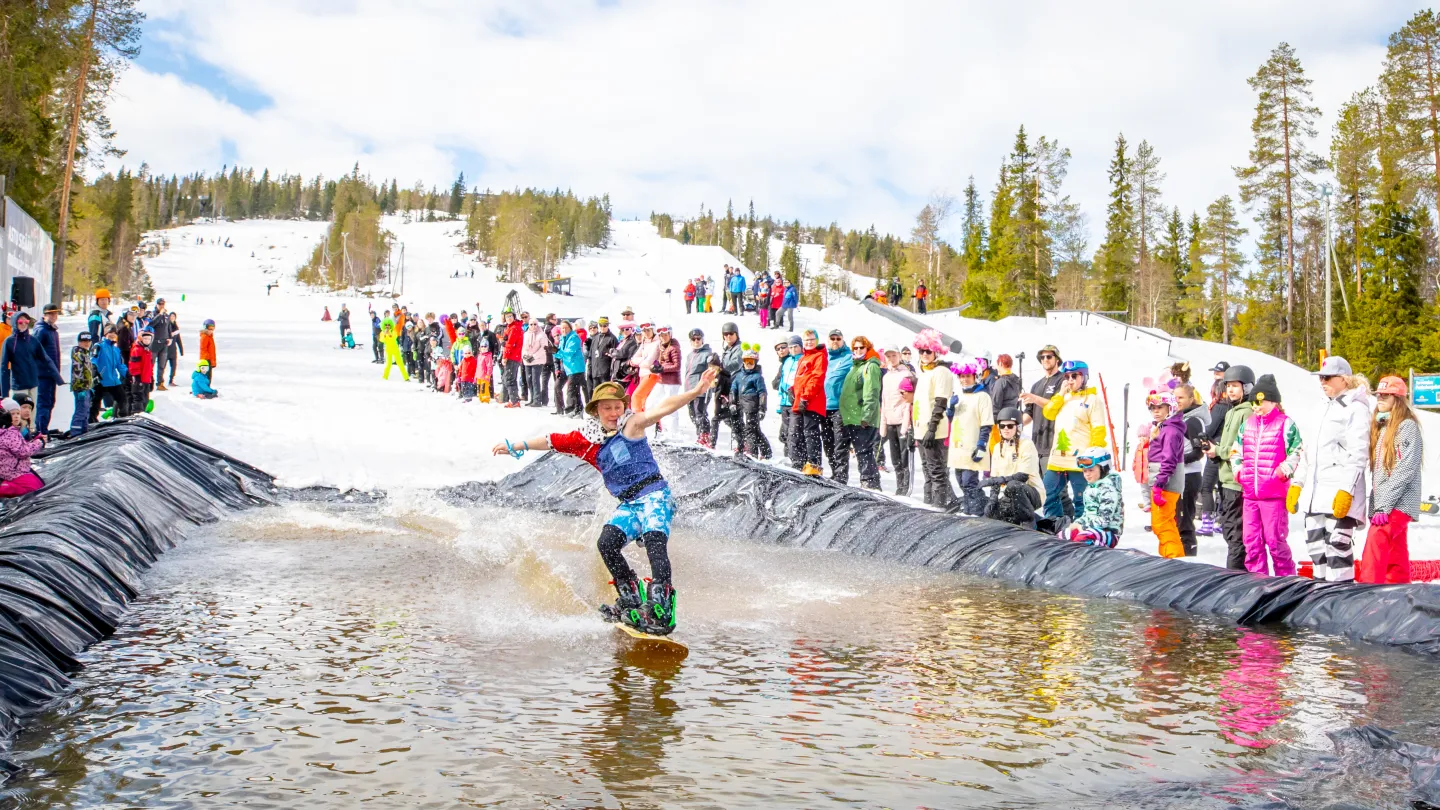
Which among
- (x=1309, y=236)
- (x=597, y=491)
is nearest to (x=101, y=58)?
(x=597, y=491)

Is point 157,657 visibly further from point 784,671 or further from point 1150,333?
point 1150,333

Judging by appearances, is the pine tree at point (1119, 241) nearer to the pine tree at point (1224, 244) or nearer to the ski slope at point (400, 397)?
the pine tree at point (1224, 244)

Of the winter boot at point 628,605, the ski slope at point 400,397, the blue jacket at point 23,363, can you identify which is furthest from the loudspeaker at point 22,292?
the winter boot at point 628,605

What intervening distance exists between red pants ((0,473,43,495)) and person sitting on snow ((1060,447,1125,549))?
395 inches

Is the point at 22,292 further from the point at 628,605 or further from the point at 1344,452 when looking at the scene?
the point at 1344,452

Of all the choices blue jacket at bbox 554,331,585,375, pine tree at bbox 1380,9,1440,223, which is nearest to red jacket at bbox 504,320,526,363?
blue jacket at bbox 554,331,585,375

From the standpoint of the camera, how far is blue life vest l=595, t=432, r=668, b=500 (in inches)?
277

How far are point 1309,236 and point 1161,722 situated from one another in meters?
67.9

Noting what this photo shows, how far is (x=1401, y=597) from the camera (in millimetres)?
6875

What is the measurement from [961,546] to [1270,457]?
104 inches

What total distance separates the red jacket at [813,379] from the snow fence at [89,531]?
22.6 feet

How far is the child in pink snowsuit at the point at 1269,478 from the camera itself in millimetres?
8461

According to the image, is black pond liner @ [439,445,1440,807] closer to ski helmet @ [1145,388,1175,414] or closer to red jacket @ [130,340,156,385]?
ski helmet @ [1145,388,1175,414]

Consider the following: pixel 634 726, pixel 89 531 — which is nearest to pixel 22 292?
pixel 89 531
